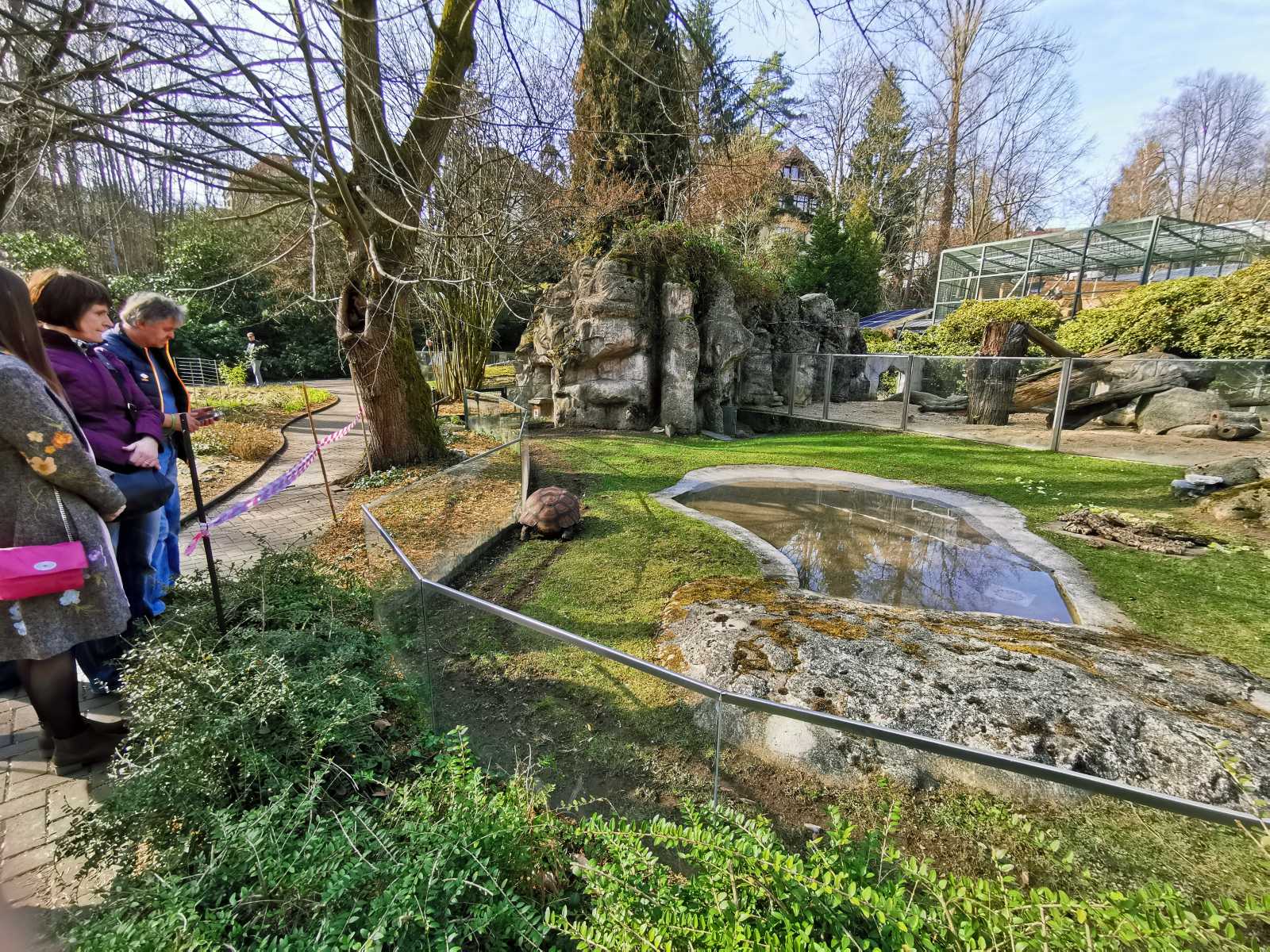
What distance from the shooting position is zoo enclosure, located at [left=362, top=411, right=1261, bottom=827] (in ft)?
4.00

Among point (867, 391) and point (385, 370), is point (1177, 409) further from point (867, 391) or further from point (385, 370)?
point (385, 370)

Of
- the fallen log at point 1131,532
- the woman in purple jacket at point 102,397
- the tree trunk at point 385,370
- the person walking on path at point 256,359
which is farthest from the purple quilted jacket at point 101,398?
the person walking on path at point 256,359

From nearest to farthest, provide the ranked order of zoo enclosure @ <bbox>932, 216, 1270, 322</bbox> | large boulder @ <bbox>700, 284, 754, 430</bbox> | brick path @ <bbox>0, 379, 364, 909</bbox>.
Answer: brick path @ <bbox>0, 379, 364, 909</bbox> < large boulder @ <bbox>700, 284, 754, 430</bbox> < zoo enclosure @ <bbox>932, 216, 1270, 322</bbox>

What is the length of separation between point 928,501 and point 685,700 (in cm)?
626

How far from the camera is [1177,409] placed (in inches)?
345

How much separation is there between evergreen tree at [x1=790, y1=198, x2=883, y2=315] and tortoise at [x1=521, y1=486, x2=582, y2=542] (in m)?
20.5

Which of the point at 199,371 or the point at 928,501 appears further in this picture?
the point at 199,371

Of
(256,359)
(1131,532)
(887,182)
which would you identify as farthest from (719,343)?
(887,182)

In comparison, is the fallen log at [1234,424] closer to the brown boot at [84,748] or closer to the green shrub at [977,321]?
the green shrub at [977,321]

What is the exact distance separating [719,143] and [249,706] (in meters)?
13.9

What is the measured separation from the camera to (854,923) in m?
1.25

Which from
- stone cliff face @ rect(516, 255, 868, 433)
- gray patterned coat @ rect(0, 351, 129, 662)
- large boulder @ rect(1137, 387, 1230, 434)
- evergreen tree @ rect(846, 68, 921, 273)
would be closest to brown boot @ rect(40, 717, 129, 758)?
gray patterned coat @ rect(0, 351, 129, 662)

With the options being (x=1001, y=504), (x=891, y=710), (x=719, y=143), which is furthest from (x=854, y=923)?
(x=719, y=143)

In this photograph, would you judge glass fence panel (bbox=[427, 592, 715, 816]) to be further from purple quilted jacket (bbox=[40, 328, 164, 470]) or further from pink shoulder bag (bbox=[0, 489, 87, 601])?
purple quilted jacket (bbox=[40, 328, 164, 470])
